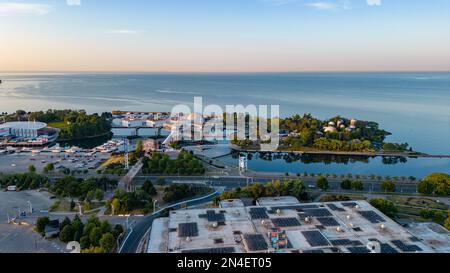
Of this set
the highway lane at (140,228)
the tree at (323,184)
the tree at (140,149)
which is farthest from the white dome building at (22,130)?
the tree at (323,184)

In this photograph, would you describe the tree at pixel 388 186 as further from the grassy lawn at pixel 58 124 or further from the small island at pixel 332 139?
the grassy lawn at pixel 58 124

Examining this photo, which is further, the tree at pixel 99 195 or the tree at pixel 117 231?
the tree at pixel 99 195

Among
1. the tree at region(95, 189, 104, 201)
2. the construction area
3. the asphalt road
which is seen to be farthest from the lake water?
the construction area

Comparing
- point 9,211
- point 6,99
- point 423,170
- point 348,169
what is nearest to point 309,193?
point 348,169

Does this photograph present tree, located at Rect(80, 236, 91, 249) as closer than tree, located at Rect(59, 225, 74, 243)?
Yes

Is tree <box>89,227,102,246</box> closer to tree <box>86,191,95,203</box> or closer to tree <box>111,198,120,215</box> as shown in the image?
tree <box>111,198,120,215</box>

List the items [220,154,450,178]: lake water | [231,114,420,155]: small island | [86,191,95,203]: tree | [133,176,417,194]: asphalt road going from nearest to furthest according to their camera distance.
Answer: [86,191,95,203]: tree → [133,176,417,194]: asphalt road → [220,154,450,178]: lake water → [231,114,420,155]: small island

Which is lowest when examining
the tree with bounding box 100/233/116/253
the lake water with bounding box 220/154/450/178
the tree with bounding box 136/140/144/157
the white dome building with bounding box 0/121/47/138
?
the lake water with bounding box 220/154/450/178

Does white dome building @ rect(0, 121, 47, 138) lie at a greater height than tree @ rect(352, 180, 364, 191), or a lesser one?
greater
